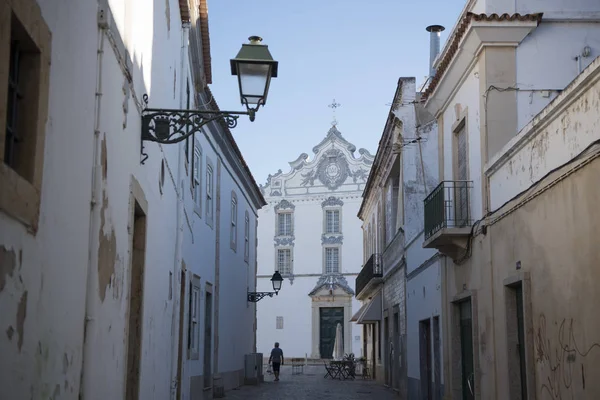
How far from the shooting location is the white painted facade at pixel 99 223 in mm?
4328

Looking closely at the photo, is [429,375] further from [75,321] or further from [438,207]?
[75,321]

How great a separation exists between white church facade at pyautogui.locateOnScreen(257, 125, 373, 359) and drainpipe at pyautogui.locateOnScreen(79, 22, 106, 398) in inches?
1637

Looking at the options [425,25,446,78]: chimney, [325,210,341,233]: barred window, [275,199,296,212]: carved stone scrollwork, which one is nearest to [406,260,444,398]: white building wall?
[425,25,446,78]: chimney

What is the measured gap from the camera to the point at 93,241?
236 inches

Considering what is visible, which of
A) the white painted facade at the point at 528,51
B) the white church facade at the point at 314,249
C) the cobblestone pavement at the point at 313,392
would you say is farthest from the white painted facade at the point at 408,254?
the white church facade at the point at 314,249

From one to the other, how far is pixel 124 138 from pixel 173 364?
571 centimetres

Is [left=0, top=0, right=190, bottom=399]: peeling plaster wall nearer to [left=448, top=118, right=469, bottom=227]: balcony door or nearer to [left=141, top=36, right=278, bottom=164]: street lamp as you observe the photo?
[left=141, top=36, right=278, bottom=164]: street lamp

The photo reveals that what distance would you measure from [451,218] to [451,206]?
0.69ft

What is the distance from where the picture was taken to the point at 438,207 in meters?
13.9

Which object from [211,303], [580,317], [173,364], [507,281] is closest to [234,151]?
[211,303]

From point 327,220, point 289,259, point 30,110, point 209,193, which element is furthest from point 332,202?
point 30,110

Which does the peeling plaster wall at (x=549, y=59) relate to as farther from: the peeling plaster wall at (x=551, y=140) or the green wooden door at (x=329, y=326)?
the green wooden door at (x=329, y=326)

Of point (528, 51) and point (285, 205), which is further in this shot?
point (285, 205)

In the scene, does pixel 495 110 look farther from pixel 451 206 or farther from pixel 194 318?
pixel 194 318
